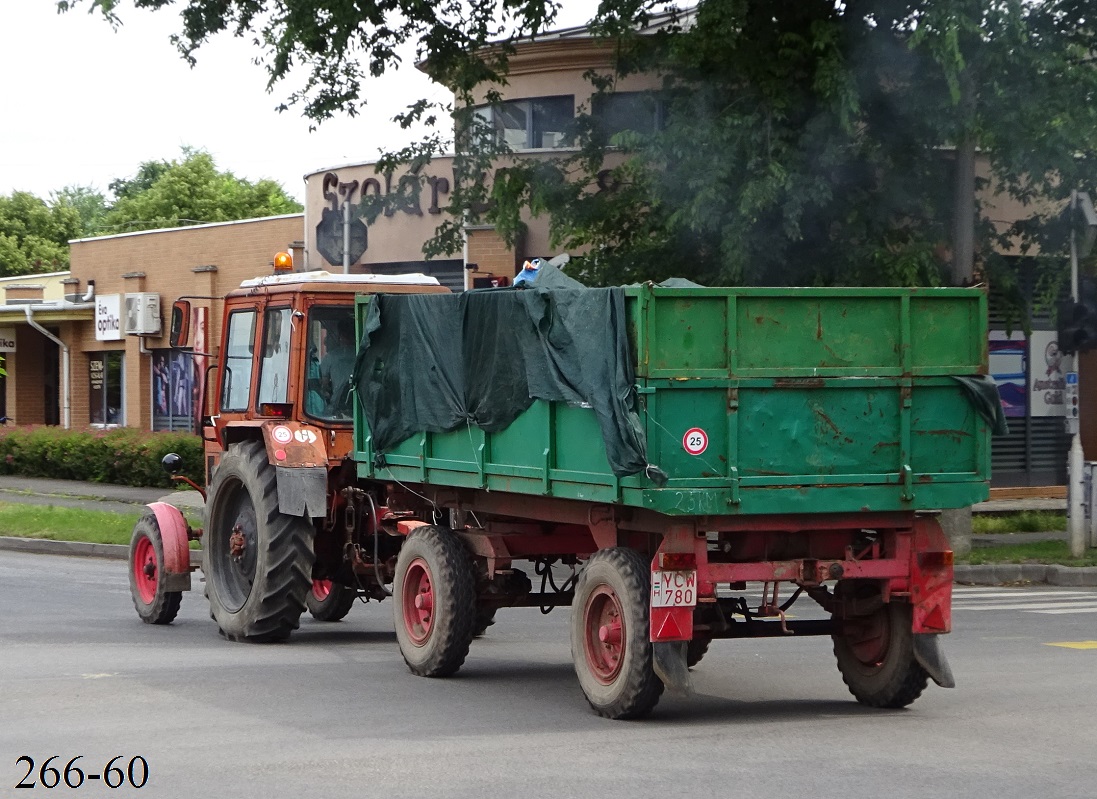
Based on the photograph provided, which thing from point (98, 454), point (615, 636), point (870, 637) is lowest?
point (870, 637)

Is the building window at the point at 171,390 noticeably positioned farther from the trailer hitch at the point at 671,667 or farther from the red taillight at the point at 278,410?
the trailer hitch at the point at 671,667

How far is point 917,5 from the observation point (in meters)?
17.6

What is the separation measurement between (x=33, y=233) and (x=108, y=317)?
41.2m

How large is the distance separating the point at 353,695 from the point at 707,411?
2.93m

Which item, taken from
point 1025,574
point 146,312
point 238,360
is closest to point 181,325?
point 238,360

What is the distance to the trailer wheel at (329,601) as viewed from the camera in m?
14.2

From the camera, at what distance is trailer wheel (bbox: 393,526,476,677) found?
1048cm

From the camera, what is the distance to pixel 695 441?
8492 mm

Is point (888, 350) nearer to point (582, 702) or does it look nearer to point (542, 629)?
point (582, 702)

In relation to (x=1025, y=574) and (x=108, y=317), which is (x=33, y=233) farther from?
(x=1025, y=574)

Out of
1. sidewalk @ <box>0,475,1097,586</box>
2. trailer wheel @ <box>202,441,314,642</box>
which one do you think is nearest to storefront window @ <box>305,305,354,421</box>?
trailer wheel @ <box>202,441,314,642</box>

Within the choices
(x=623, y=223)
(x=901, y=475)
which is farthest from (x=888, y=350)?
(x=623, y=223)

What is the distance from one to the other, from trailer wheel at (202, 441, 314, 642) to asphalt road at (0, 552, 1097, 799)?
26 cm

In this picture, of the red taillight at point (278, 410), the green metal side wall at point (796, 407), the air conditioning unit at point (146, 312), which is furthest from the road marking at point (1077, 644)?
the air conditioning unit at point (146, 312)
